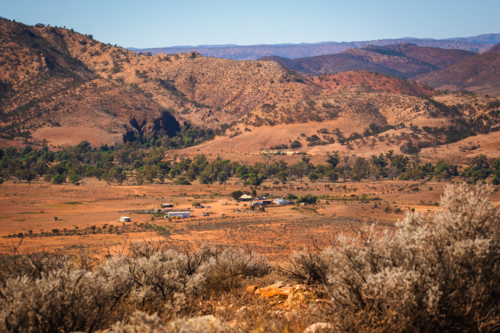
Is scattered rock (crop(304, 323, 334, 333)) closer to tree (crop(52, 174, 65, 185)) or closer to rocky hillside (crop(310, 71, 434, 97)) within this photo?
tree (crop(52, 174, 65, 185))

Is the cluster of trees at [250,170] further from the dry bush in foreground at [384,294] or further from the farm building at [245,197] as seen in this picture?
the dry bush in foreground at [384,294]

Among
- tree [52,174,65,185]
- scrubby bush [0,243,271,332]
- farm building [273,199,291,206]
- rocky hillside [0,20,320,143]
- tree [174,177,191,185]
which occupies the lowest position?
tree [174,177,191,185]

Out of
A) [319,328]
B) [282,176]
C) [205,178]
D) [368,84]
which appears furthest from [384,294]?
[368,84]

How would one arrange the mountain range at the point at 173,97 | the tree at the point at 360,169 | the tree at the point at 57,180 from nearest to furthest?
the tree at the point at 57,180, the tree at the point at 360,169, the mountain range at the point at 173,97

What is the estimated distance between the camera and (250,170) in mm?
77938

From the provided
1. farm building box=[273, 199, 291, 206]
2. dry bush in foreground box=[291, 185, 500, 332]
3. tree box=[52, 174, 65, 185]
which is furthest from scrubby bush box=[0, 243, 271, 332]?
tree box=[52, 174, 65, 185]

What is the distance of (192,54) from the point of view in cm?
17700

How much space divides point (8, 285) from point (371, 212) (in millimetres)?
43592

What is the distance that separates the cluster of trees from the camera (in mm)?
70000

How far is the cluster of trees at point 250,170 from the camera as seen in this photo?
230 feet

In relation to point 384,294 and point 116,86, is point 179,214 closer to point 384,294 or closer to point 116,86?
point 384,294

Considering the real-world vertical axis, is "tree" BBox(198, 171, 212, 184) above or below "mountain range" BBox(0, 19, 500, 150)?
below

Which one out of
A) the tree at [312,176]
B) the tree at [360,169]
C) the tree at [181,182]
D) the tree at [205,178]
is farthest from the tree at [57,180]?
the tree at [360,169]

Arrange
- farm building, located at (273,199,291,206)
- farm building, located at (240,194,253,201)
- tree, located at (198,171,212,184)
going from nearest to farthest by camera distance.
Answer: farm building, located at (273,199,291,206), farm building, located at (240,194,253,201), tree, located at (198,171,212,184)
